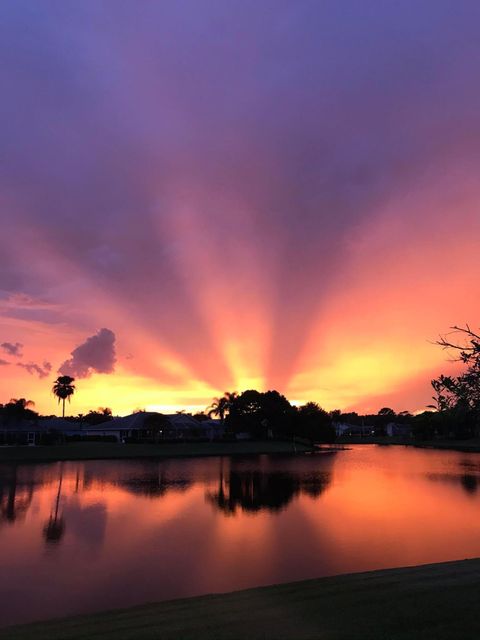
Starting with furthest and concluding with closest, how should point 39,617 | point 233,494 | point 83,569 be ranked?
point 233,494 → point 83,569 → point 39,617

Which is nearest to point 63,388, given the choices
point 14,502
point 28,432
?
point 28,432

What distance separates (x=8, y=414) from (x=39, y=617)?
101 meters

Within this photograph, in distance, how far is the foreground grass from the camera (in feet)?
29.0

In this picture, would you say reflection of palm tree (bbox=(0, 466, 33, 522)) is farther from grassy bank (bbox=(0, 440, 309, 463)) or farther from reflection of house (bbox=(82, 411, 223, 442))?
reflection of house (bbox=(82, 411, 223, 442))

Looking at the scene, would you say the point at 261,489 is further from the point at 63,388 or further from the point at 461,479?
the point at 63,388

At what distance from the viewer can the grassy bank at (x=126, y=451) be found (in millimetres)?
74000

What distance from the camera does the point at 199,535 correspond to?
23344 millimetres

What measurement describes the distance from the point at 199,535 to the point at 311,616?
14390 mm

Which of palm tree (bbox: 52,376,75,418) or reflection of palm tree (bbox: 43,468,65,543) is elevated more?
palm tree (bbox: 52,376,75,418)

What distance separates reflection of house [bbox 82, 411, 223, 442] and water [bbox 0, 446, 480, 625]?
62022 millimetres

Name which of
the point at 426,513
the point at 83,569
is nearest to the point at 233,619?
the point at 83,569

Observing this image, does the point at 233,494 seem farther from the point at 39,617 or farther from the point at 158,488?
the point at 39,617

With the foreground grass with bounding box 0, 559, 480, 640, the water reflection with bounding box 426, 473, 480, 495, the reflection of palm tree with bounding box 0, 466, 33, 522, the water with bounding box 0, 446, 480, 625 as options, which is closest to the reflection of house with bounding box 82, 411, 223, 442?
the water with bounding box 0, 446, 480, 625

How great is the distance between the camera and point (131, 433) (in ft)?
371
